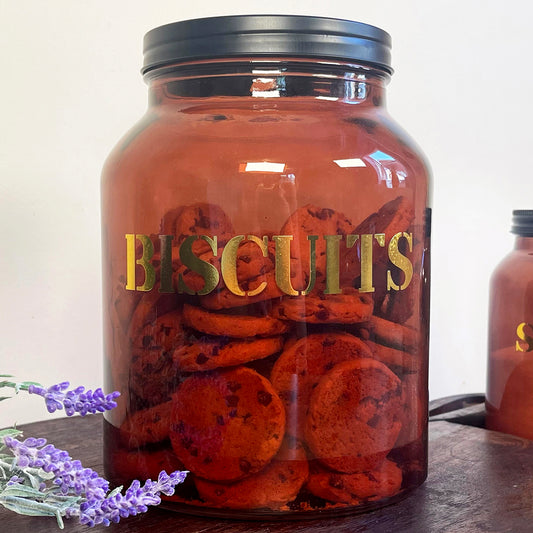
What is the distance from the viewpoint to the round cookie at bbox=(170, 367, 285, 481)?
0.48 m

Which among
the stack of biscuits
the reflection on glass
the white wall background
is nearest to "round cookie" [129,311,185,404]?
the stack of biscuits

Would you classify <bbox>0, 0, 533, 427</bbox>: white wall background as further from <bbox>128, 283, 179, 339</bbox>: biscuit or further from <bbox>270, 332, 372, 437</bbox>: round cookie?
<bbox>270, 332, 372, 437</bbox>: round cookie

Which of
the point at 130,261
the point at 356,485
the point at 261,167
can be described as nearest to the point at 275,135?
the point at 261,167

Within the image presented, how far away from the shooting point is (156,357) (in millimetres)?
515

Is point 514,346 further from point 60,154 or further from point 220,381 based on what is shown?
point 60,154

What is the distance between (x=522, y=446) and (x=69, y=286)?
48 centimetres

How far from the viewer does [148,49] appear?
536 millimetres

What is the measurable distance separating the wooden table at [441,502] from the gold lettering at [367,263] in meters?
0.15

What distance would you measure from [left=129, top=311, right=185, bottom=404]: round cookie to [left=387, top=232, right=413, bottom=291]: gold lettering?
144 mm

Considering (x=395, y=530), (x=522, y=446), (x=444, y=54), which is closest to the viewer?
(x=395, y=530)

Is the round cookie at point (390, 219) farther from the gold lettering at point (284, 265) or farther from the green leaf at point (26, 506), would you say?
the green leaf at point (26, 506)

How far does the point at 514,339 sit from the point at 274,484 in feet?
1.23

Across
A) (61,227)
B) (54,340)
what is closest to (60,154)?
(61,227)

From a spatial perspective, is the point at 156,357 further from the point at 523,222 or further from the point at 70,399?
the point at 523,222
